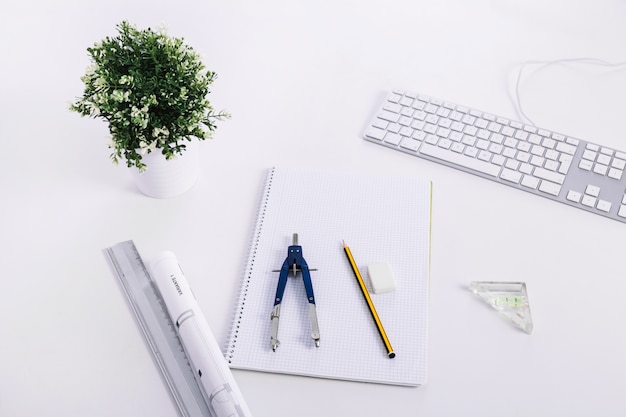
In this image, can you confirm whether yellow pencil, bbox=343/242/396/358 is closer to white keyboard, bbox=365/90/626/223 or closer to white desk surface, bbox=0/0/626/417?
white desk surface, bbox=0/0/626/417

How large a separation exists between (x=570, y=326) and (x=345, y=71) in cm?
63

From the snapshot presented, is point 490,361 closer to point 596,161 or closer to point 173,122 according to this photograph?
point 596,161

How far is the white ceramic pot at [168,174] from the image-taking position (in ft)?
2.75

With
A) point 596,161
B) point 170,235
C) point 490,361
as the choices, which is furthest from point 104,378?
point 596,161

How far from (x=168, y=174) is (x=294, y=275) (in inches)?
10.2

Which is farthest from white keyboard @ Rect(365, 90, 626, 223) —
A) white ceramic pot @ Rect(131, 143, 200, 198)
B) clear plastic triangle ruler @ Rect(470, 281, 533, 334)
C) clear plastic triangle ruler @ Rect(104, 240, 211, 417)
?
clear plastic triangle ruler @ Rect(104, 240, 211, 417)

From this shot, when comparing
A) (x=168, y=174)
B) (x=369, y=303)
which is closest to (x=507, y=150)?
(x=369, y=303)

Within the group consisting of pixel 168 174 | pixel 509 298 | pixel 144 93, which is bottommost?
pixel 509 298

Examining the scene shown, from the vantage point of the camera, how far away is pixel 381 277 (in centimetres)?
78

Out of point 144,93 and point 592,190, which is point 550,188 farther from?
point 144,93

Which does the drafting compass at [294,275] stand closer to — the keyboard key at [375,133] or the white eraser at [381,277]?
the white eraser at [381,277]

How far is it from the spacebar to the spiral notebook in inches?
2.6

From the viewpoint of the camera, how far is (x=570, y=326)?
2.46ft

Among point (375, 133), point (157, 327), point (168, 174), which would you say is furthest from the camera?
point (375, 133)
